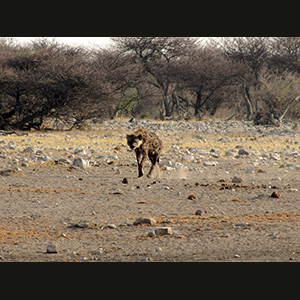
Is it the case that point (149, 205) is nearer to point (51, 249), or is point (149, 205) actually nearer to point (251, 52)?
point (51, 249)

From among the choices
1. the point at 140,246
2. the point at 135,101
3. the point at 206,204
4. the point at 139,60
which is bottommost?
the point at 135,101

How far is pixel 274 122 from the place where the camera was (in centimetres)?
2822

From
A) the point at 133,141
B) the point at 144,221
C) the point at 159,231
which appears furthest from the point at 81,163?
the point at 159,231

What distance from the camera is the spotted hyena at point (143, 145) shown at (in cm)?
1043

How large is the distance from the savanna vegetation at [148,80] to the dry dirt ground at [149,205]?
838 centimetres

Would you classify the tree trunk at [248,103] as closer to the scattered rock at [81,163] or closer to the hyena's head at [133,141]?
the scattered rock at [81,163]

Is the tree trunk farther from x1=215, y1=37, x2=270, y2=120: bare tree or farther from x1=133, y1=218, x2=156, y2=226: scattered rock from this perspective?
x1=133, y1=218, x2=156, y2=226: scattered rock

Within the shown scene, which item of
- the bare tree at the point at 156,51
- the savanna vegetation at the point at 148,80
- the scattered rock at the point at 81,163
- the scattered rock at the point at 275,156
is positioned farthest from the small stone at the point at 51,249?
the bare tree at the point at 156,51

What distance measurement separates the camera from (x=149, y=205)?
846 centimetres

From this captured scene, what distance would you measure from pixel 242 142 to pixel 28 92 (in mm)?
9918

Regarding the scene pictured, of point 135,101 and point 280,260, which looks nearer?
point 280,260

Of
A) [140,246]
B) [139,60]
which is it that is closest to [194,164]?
[140,246]

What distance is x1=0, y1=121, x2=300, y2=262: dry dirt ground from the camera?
5.77 m

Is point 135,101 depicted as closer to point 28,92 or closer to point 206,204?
point 28,92
